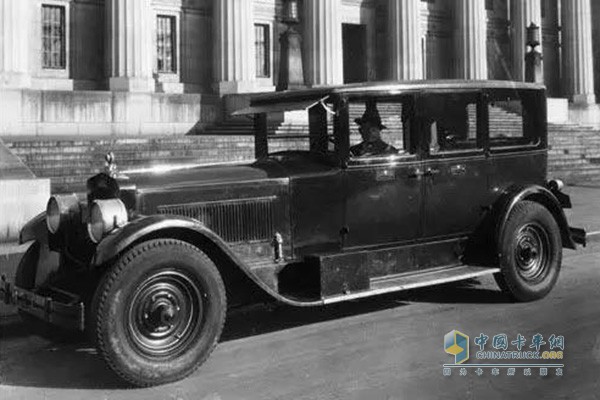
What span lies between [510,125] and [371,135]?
6.27 ft

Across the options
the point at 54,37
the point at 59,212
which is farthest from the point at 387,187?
the point at 54,37

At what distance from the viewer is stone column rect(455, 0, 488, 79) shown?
98.4ft

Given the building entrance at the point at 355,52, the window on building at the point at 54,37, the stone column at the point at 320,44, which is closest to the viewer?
the window on building at the point at 54,37

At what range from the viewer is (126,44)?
22359 mm

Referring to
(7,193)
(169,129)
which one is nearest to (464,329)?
(7,193)

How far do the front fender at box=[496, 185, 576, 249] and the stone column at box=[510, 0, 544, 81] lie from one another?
2672 centimetres

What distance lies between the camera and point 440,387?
15.0 ft

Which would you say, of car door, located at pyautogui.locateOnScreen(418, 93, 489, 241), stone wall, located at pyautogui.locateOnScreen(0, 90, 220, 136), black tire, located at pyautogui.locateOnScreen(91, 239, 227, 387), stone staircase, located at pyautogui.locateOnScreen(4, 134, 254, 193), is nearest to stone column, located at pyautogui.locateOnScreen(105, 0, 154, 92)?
stone wall, located at pyautogui.locateOnScreen(0, 90, 220, 136)

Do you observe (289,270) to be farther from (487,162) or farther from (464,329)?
(487,162)

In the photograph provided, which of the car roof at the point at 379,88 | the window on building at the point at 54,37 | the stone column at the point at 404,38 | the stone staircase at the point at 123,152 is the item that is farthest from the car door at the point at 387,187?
the stone column at the point at 404,38

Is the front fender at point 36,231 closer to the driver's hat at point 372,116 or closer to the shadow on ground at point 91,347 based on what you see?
the shadow on ground at point 91,347

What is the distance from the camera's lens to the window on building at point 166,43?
2559 cm

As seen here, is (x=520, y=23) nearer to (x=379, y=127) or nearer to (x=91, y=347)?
(x=379, y=127)

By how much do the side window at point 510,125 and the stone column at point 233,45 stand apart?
57.7 ft
